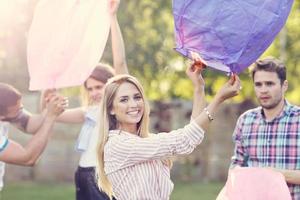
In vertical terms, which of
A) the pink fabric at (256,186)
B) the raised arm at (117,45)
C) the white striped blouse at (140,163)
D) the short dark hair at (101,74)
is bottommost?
the pink fabric at (256,186)

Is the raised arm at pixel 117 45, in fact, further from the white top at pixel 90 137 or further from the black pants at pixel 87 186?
the black pants at pixel 87 186

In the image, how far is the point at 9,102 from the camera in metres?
4.75

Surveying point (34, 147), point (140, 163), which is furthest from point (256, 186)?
point (34, 147)

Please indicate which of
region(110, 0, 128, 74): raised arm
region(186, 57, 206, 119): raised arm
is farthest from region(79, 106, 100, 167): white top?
region(186, 57, 206, 119): raised arm

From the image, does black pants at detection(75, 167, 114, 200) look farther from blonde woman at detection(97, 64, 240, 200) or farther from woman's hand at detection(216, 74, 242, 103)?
woman's hand at detection(216, 74, 242, 103)

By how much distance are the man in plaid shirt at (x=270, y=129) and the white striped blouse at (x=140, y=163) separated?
0.94m

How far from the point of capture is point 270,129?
4.82 m

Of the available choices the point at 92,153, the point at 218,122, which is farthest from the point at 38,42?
the point at 218,122

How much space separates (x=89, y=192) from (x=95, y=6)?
137 cm

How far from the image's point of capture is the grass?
10820mm

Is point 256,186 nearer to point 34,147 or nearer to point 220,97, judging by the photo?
point 220,97

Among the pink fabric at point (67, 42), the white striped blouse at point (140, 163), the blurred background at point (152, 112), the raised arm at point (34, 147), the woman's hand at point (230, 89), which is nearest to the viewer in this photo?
the woman's hand at point (230, 89)

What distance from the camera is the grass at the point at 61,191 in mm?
10820

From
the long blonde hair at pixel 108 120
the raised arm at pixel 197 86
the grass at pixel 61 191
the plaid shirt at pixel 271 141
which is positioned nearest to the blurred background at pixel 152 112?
the grass at pixel 61 191
